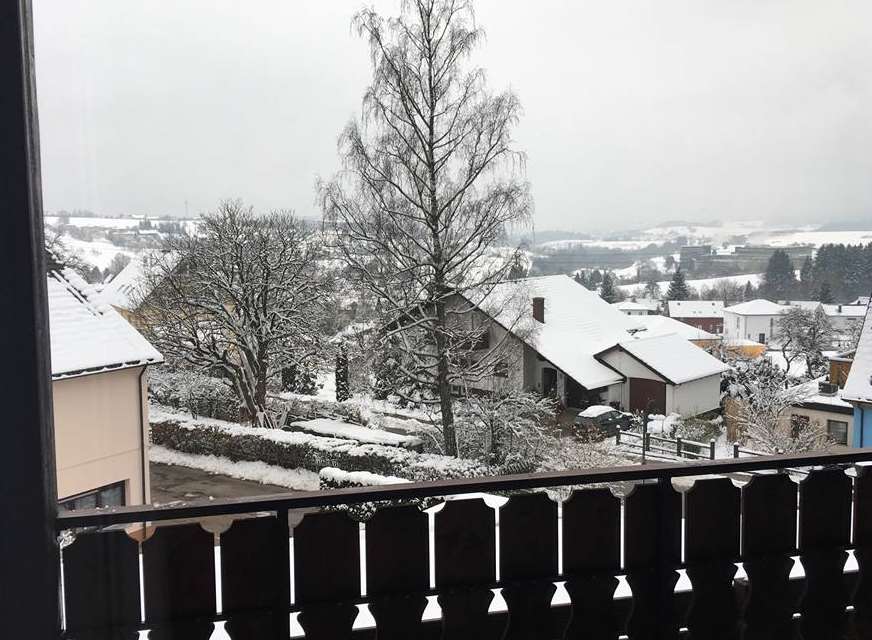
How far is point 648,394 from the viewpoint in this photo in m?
3.46

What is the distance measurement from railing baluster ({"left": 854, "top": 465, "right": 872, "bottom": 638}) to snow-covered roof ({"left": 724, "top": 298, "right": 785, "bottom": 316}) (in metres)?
1.59

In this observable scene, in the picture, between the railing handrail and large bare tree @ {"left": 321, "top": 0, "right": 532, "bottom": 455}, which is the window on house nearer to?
the railing handrail

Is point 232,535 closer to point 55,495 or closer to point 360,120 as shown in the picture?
point 55,495

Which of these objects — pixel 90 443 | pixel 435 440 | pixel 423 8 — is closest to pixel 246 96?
pixel 423 8

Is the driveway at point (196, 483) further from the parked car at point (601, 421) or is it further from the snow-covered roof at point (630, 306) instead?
the snow-covered roof at point (630, 306)

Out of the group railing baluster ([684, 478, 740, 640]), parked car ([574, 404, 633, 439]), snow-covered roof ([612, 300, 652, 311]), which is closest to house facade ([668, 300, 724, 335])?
snow-covered roof ([612, 300, 652, 311])

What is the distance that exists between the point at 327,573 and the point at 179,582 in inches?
7.4

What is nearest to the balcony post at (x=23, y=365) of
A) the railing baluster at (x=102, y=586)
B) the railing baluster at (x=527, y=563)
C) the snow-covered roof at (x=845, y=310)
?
the railing baluster at (x=102, y=586)

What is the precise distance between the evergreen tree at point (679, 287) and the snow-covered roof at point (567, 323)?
48 centimetres

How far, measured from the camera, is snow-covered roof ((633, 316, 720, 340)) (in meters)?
2.97

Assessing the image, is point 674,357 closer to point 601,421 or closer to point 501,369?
point 601,421

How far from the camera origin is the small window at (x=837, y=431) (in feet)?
9.34

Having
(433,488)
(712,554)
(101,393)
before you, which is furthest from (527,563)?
(101,393)

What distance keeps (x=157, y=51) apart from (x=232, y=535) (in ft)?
7.83
